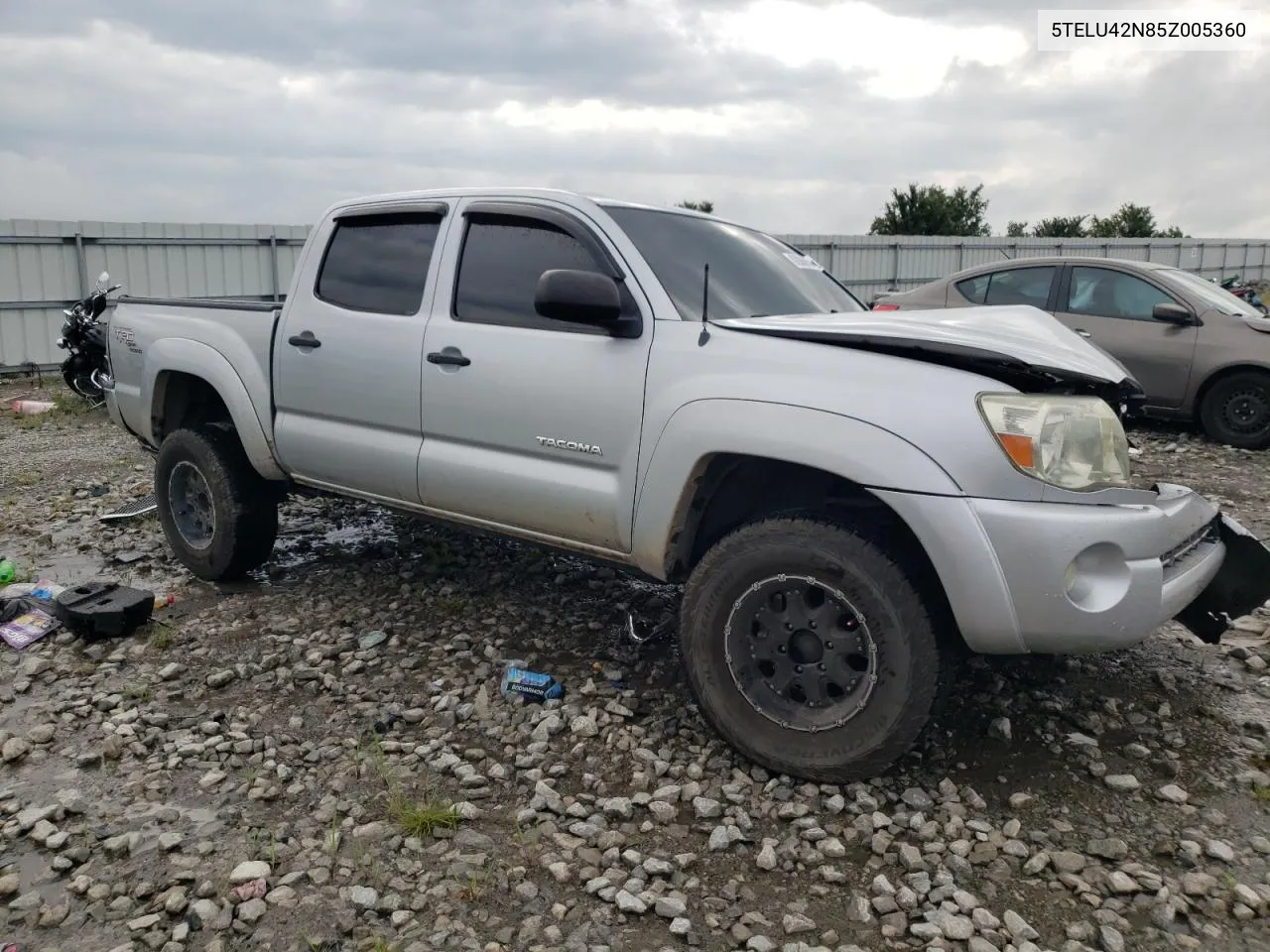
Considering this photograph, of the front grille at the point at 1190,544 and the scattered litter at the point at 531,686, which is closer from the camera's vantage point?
the front grille at the point at 1190,544

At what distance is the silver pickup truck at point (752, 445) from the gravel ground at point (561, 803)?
15.8 inches

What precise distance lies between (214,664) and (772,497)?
8.21 feet

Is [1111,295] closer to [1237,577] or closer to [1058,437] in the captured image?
[1237,577]

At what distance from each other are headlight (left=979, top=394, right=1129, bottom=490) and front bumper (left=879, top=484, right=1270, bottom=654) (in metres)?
0.10

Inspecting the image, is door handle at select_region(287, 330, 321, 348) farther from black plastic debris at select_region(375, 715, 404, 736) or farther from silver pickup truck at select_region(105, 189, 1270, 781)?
black plastic debris at select_region(375, 715, 404, 736)

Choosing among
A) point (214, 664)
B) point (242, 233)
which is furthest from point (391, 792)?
point (242, 233)

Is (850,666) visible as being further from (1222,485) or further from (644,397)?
(1222,485)

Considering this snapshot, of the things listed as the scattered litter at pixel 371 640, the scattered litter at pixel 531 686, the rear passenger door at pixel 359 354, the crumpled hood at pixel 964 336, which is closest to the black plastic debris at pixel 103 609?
the rear passenger door at pixel 359 354

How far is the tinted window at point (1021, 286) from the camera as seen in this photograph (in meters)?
8.96

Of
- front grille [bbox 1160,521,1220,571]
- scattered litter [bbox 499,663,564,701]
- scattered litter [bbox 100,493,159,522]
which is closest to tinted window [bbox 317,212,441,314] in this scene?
scattered litter [bbox 499,663,564,701]

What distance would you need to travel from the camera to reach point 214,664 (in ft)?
13.9

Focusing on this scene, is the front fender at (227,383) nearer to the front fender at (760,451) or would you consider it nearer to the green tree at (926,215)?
the front fender at (760,451)

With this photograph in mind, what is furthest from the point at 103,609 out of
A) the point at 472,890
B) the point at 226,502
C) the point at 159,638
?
the point at 472,890

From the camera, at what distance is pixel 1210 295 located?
8.70 meters
